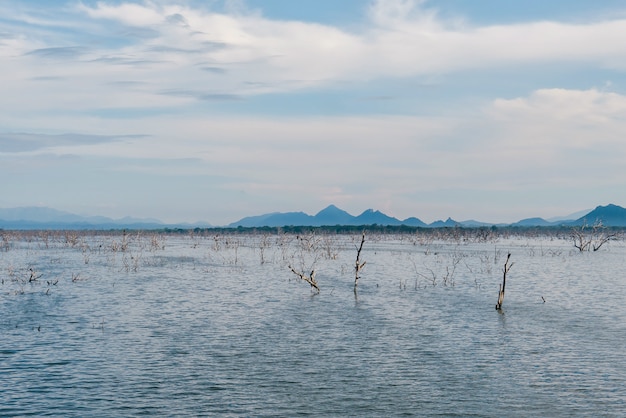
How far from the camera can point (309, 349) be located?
74.5ft

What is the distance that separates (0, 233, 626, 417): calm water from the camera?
54.9 feet

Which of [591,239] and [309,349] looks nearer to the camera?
[309,349]

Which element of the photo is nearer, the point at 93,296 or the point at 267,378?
the point at 267,378

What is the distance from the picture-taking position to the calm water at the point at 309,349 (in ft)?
54.9

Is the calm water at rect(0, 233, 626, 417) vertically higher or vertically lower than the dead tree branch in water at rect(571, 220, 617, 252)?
lower

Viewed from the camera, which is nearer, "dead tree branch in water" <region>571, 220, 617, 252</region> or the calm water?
the calm water

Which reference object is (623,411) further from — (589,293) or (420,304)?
(589,293)

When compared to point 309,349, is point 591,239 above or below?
above

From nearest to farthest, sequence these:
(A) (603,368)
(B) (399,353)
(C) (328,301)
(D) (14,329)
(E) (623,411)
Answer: (E) (623,411), (A) (603,368), (B) (399,353), (D) (14,329), (C) (328,301)

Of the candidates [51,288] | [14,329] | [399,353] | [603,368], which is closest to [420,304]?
[399,353]

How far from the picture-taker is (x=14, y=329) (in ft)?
85.6

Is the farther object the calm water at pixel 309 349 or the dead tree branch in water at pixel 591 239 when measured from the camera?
the dead tree branch in water at pixel 591 239

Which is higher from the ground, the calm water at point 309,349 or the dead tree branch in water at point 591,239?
the dead tree branch in water at point 591,239

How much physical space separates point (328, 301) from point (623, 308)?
47.9 feet
